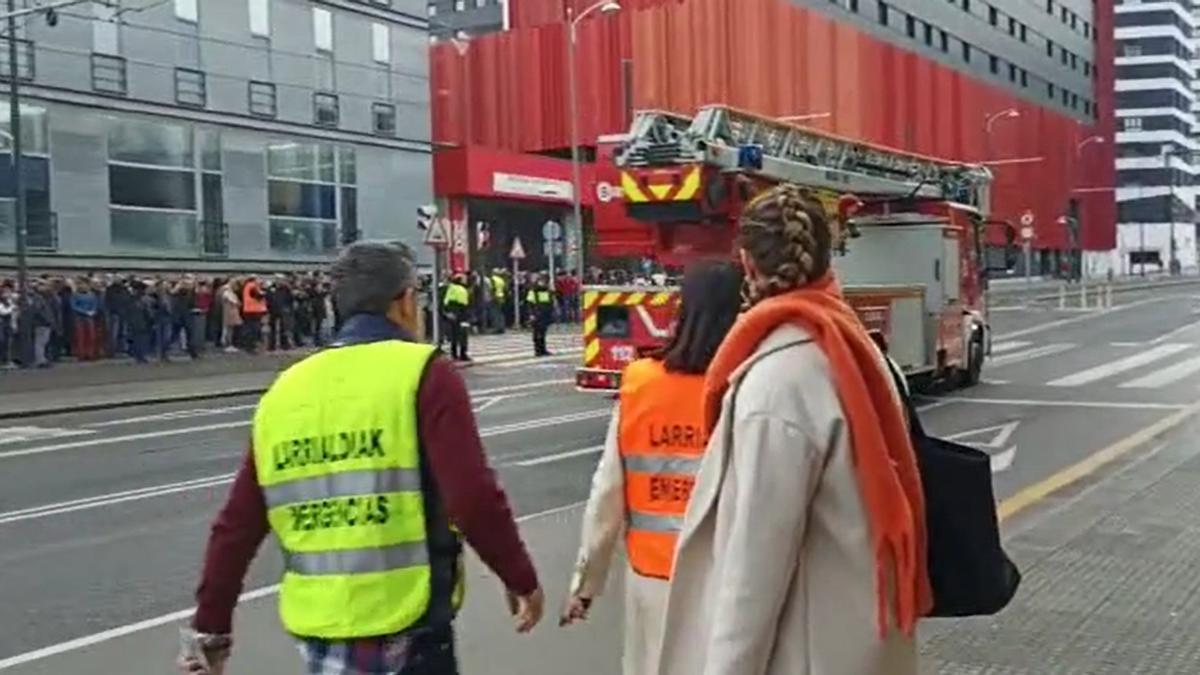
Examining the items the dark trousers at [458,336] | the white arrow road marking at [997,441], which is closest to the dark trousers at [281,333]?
the dark trousers at [458,336]

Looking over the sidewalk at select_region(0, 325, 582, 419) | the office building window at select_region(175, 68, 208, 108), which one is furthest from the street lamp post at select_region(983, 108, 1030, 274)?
the sidewalk at select_region(0, 325, 582, 419)

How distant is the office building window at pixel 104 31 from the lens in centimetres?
3034

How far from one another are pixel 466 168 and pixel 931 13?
44.5 meters

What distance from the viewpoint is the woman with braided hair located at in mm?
2863

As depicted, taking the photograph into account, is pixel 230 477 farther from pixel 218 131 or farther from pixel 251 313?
pixel 218 131

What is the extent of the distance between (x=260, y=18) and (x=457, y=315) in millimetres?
11988

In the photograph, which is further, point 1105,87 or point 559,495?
point 1105,87

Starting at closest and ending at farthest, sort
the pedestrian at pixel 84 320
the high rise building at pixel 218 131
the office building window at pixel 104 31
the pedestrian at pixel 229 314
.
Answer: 1. the pedestrian at pixel 84 320
2. the pedestrian at pixel 229 314
3. the high rise building at pixel 218 131
4. the office building window at pixel 104 31

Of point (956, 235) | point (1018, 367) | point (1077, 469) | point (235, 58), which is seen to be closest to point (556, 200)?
point (235, 58)

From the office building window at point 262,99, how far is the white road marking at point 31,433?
17.9 metres

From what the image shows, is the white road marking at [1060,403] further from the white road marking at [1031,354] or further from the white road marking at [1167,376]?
the white road marking at [1031,354]

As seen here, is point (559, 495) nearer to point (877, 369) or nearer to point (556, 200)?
point (877, 369)

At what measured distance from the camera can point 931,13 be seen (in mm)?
80688

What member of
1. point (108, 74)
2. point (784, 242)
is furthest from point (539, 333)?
point (784, 242)
